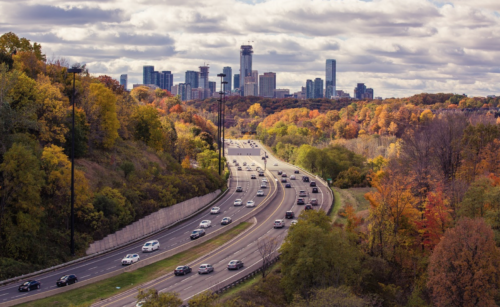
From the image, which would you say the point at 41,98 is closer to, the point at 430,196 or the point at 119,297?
the point at 119,297

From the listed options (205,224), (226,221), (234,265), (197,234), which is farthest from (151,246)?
(226,221)

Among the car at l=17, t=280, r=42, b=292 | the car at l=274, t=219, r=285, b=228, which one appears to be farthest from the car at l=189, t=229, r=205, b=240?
the car at l=17, t=280, r=42, b=292

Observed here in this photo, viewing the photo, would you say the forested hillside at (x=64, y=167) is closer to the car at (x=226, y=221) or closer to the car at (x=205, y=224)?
the car at (x=205, y=224)

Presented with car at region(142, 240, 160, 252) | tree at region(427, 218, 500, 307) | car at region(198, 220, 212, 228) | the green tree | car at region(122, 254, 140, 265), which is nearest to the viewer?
tree at region(427, 218, 500, 307)

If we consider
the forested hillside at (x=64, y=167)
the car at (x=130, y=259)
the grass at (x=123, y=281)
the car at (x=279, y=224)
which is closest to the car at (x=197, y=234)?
the grass at (x=123, y=281)

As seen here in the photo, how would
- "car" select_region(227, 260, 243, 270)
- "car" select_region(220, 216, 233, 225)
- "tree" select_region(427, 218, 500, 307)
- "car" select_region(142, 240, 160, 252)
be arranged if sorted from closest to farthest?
"tree" select_region(427, 218, 500, 307) → "car" select_region(227, 260, 243, 270) → "car" select_region(142, 240, 160, 252) → "car" select_region(220, 216, 233, 225)

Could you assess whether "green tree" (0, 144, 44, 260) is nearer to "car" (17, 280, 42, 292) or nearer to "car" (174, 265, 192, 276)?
"car" (17, 280, 42, 292)

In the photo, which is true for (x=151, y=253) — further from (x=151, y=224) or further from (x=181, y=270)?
(x=151, y=224)
